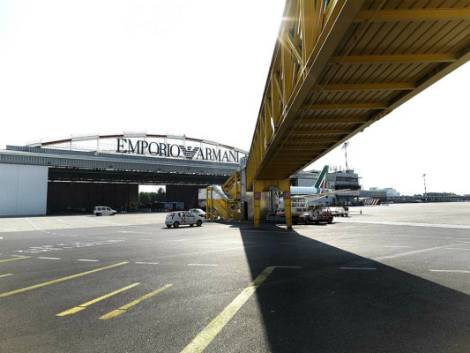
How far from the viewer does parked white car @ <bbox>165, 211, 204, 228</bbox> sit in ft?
108

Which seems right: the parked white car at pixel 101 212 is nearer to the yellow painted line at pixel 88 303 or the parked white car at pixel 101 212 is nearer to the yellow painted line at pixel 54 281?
the yellow painted line at pixel 54 281

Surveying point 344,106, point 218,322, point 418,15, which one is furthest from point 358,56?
point 218,322

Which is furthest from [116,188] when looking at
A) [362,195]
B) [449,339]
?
[362,195]

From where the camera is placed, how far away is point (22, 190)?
194ft

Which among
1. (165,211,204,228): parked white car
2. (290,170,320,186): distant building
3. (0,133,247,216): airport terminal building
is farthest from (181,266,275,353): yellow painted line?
(290,170,320,186): distant building

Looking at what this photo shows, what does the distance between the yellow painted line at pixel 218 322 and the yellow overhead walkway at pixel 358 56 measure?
19.5 feet

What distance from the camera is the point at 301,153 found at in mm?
21688

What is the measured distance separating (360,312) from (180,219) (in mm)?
28520

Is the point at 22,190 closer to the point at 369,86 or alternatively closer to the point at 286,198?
the point at 286,198

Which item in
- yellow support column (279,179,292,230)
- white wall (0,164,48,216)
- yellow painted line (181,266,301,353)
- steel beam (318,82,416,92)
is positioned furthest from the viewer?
white wall (0,164,48,216)

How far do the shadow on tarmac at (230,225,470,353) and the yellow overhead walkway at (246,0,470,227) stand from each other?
5639mm

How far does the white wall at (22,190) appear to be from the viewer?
187 feet

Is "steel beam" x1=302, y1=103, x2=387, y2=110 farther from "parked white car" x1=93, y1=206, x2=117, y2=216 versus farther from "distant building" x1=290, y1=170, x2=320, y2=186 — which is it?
"distant building" x1=290, y1=170, x2=320, y2=186

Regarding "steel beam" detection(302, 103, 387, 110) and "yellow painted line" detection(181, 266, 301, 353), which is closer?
"yellow painted line" detection(181, 266, 301, 353)
